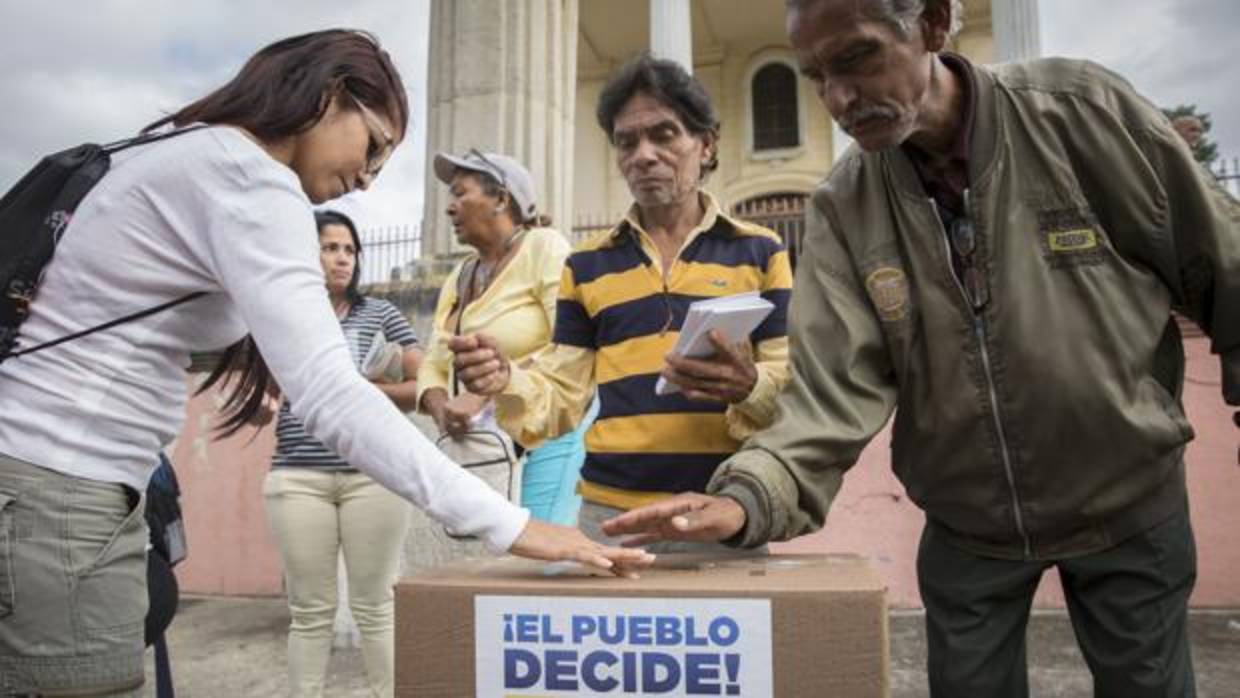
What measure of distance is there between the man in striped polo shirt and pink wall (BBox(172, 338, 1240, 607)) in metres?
3.34

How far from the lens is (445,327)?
9.32ft

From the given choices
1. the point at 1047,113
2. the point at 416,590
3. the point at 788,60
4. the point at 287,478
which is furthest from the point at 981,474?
the point at 788,60

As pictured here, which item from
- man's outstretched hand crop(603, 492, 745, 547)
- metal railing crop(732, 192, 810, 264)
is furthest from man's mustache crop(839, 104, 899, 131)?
metal railing crop(732, 192, 810, 264)

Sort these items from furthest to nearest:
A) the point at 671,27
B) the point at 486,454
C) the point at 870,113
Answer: the point at 671,27, the point at 486,454, the point at 870,113

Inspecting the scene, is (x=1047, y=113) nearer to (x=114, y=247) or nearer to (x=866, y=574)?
(x=866, y=574)

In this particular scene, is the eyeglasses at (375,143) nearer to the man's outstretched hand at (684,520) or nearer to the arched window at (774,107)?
the man's outstretched hand at (684,520)

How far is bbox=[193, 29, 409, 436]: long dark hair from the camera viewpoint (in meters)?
1.38

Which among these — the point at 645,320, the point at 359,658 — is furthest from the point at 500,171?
the point at 359,658

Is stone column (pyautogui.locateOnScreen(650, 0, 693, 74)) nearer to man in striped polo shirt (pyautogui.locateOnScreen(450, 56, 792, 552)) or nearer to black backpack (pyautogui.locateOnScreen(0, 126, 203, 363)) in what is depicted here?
man in striped polo shirt (pyautogui.locateOnScreen(450, 56, 792, 552))

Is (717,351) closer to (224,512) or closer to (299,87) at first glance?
(299,87)

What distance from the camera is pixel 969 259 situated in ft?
5.03

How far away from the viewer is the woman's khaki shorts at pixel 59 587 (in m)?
1.17

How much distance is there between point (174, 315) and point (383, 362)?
1788 mm

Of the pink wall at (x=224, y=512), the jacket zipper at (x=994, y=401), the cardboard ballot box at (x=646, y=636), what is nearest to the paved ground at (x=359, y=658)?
the pink wall at (x=224, y=512)
